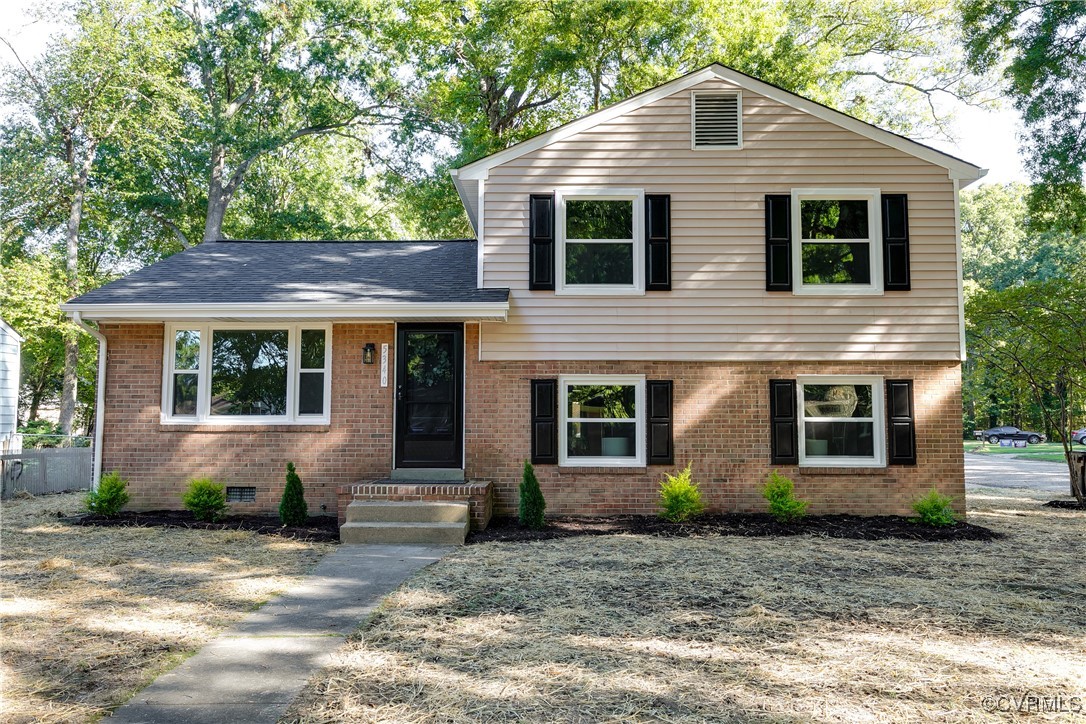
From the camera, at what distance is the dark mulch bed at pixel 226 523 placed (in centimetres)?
838

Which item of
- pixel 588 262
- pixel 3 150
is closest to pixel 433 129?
pixel 3 150

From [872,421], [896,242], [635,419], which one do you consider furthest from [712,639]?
[896,242]

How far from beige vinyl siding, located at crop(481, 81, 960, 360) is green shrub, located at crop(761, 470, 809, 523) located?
170 centimetres

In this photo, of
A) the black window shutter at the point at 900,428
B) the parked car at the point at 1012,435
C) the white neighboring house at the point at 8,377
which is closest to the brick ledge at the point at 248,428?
the black window shutter at the point at 900,428

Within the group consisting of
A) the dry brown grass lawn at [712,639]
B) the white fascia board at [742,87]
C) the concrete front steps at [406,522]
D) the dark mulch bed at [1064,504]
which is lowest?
the dark mulch bed at [1064,504]

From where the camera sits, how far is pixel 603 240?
378 inches

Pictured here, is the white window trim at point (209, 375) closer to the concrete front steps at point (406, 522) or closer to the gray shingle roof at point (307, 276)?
the gray shingle roof at point (307, 276)

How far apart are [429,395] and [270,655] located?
5361 mm

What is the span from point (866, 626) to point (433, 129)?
21.5 meters

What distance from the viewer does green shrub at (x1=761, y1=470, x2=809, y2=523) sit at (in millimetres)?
8789

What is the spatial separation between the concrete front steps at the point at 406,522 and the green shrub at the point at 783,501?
3863mm

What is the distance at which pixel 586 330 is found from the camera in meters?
9.40

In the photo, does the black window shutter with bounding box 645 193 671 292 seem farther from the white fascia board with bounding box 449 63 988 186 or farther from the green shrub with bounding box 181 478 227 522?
the green shrub with bounding box 181 478 227 522

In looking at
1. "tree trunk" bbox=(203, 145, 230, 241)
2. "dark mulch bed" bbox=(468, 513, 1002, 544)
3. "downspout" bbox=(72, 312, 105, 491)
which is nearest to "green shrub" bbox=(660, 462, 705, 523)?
"dark mulch bed" bbox=(468, 513, 1002, 544)
